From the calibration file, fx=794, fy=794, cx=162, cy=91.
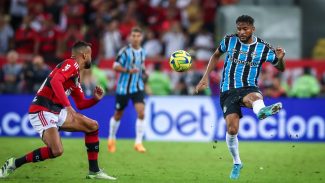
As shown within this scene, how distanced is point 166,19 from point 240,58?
1120cm

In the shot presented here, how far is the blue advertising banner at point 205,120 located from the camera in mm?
19453

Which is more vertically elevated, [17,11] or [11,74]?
[17,11]

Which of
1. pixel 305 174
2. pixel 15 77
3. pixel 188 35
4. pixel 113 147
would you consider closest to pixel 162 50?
pixel 188 35

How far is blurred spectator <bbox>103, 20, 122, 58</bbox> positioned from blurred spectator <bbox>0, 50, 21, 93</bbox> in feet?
8.80

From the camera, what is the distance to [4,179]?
1116 centimetres

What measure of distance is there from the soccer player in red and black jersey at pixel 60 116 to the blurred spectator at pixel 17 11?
12.6 m

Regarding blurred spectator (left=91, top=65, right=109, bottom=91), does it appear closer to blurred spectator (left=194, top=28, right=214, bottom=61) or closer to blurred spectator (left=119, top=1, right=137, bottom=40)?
blurred spectator (left=119, top=1, right=137, bottom=40)

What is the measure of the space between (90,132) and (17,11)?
512 inches

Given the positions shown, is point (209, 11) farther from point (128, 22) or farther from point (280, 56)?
point (280, 56)

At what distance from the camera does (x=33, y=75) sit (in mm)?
19938

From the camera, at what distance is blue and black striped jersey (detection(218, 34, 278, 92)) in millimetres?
11906

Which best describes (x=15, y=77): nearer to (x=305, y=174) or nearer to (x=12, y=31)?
(x=12, y=31)

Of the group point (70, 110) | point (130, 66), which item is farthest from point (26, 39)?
point (70, 110)

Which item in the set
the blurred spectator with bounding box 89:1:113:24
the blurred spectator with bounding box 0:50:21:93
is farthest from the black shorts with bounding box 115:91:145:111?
the blurred spectator with bounding box 89:1:113:24
